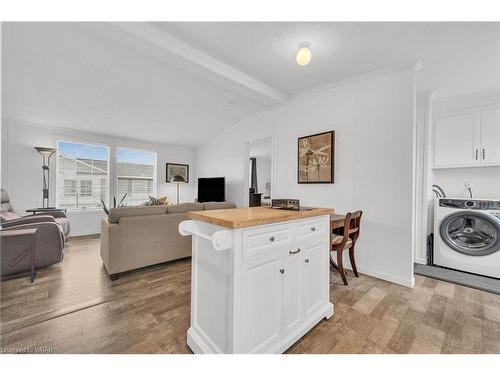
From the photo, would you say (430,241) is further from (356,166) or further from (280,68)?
(280,68)

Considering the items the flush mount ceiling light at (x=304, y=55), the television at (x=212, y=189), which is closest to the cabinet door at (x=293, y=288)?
the flush mount ceiling light at (x=304, y=55)

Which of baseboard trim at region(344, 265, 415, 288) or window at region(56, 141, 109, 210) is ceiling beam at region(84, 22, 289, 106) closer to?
baseboard trim at region(344, 265, 415, 288)

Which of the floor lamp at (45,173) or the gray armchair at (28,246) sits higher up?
the floor lamp at (45,173)

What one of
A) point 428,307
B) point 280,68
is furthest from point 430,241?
point 280,68

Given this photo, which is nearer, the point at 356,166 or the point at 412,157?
the point at 412,157

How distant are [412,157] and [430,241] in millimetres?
1508

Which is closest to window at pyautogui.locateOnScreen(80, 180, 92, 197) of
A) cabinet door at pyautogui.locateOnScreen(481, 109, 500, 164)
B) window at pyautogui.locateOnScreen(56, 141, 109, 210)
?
window at pyautogui.locateOnScreen(56, 141, 109, 210)

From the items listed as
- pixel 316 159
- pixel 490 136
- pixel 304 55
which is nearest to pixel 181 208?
pixel 316 159

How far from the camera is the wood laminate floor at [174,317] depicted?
1.48m

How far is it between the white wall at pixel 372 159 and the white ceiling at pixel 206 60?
26cm

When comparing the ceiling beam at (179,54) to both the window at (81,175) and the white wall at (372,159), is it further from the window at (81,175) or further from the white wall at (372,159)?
the window at (81,175)

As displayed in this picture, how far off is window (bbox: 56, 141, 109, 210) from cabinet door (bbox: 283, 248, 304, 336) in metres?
5.35

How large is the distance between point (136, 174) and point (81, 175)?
3.82 ft

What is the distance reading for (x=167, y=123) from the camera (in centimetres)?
457
